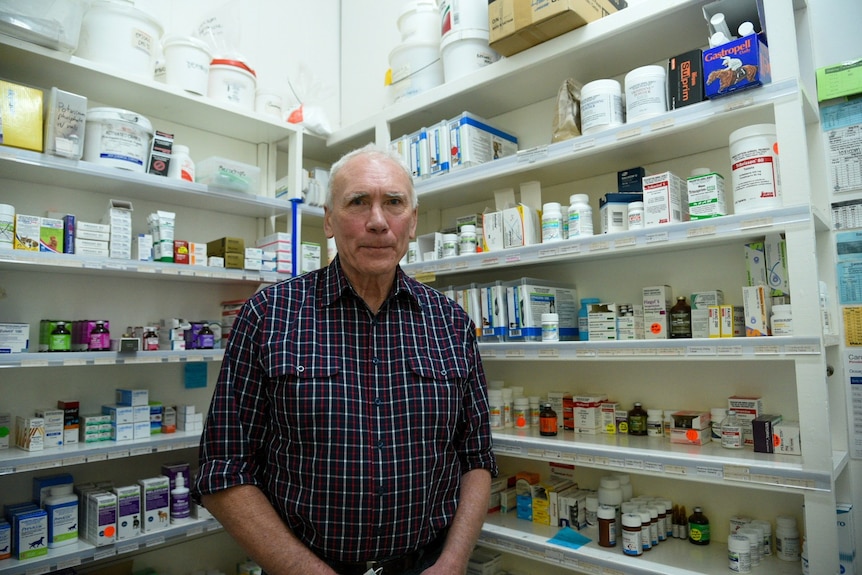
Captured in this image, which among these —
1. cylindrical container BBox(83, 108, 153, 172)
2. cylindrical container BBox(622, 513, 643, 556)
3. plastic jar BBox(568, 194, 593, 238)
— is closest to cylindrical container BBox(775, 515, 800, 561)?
cylindrical container BBox(622, 513, 643, 556)

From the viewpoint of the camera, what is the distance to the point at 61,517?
2355mm

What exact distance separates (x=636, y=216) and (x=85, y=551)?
8.89 ft

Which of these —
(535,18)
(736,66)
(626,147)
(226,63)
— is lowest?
(626,147)

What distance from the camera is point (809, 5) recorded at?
2.17 meters

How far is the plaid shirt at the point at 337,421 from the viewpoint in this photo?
1.51m

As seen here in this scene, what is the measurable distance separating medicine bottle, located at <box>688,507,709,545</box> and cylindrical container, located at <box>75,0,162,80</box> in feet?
10.7

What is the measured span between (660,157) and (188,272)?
2.38 metres

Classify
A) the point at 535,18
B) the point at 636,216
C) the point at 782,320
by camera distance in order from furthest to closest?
the point at 535,18 < the point at 636,216 < the point at 782,320

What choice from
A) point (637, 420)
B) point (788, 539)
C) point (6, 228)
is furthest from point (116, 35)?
point (788, 539)

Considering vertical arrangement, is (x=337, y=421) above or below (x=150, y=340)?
below

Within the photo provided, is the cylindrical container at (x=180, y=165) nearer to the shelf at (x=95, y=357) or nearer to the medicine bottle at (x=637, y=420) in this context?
the shelf at (x=95, y=357)

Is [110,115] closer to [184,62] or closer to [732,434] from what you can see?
[184,62]

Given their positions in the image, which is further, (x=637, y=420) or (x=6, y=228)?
(x=637, y=420)

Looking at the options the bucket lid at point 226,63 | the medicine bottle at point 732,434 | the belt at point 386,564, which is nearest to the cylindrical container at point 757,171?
the medicine bottle at point 732,434
